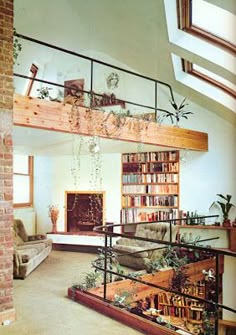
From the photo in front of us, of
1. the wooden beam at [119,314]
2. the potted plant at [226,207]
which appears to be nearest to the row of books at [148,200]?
the potted plant at [226,207]

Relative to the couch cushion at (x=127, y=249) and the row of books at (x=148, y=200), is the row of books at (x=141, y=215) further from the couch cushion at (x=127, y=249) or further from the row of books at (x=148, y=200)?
A: the couch cushion at (x=127, y=249)

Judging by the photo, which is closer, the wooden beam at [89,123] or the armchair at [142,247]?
the wooden beam at [89,123]

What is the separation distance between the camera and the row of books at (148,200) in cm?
809

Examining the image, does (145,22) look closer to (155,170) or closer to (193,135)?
(193,135)

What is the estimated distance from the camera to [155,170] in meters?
8.20

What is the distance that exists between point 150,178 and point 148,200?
19.7 inches

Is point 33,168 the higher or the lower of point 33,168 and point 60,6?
the lower

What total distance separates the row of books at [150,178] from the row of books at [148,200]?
1.13 ft

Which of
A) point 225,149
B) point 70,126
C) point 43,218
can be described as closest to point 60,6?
point 70,126

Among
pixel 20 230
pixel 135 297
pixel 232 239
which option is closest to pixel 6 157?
pixel 135 297

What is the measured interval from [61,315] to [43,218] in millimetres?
5007

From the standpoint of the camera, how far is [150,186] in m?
8.21

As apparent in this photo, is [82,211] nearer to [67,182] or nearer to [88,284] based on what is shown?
[67,182]

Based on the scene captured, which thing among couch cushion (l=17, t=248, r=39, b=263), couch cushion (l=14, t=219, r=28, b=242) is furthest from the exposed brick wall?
couch cushion (l=14, t=219, r=28, b=242)
